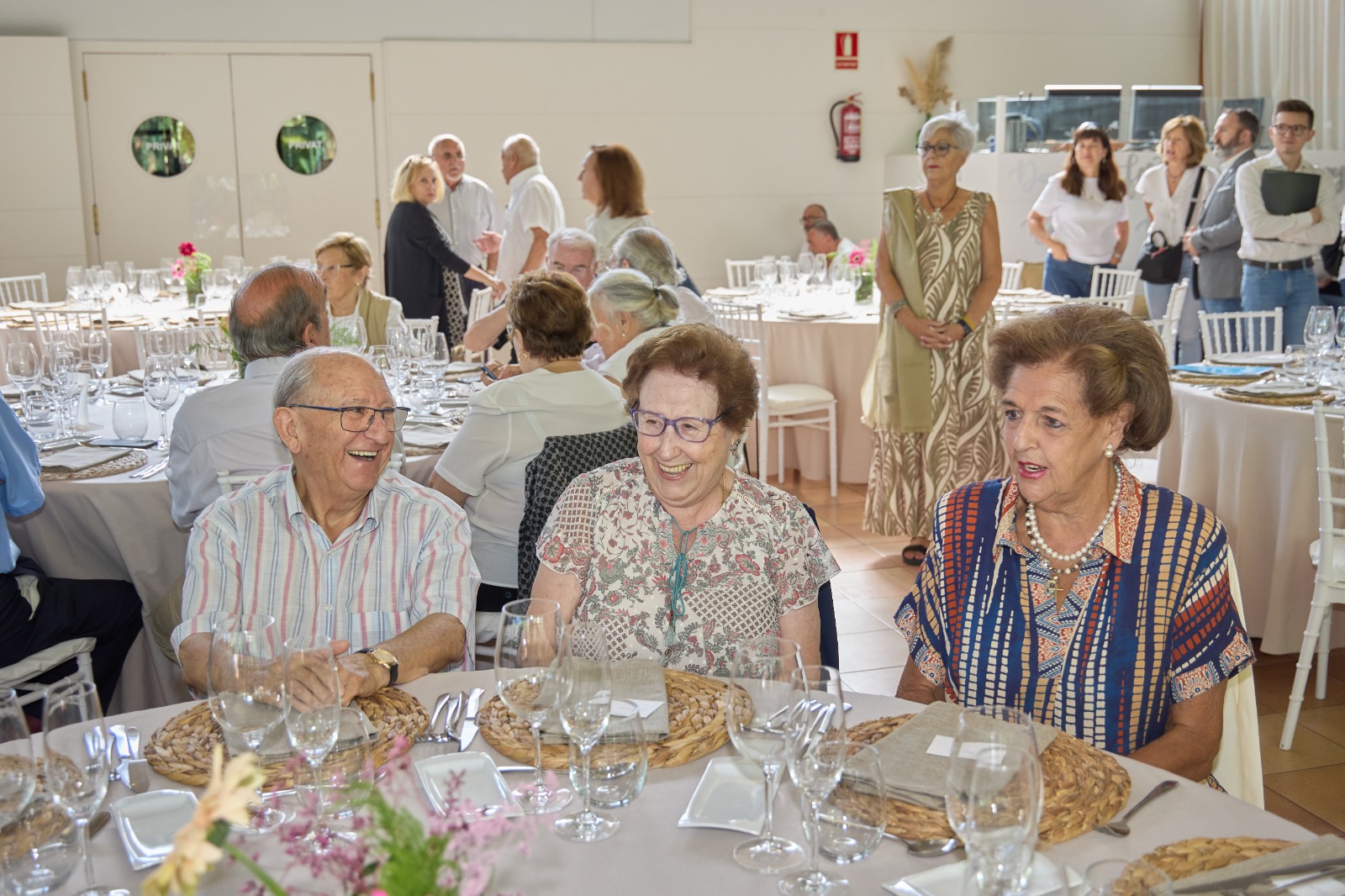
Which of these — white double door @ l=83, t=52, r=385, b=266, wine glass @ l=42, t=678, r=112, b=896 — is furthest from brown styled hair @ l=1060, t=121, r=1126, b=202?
wine glass @ l=42, t=678, r=112, b=896

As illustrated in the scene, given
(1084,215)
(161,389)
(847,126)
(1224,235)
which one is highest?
(847,126)

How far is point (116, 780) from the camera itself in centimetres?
153

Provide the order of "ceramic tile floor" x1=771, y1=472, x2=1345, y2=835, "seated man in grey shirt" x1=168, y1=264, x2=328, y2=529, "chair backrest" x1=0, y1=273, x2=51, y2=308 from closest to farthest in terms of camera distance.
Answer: "seated man in grey shirt" x1=168, y1=264, x2=328, y2=529 → "ceramic tile floor" x1=771, y1=472, x2=1345, y2=835 → "chair backrest" x1=0, y1=273, x2=51, y2=308

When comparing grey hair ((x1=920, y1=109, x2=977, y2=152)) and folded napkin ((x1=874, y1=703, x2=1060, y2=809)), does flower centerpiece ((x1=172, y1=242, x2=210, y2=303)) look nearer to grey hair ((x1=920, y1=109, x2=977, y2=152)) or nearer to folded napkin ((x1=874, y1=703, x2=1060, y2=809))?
grey hair ((x1=920, y1=109, x2=977, y2=152))

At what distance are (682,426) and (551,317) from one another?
4.16 ft

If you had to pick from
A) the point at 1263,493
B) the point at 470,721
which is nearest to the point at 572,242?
the point at 1263,493

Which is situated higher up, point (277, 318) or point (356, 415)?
point (277, 318)

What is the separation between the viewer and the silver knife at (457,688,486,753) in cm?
163

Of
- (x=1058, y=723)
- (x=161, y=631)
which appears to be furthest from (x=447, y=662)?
(x=161, y=631)

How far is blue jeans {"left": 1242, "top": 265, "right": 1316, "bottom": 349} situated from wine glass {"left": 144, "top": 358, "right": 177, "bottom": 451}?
570 centimetres

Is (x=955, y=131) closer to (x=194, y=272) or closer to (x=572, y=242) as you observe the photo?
(x=572, y=242)

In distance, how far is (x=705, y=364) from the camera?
2.16m

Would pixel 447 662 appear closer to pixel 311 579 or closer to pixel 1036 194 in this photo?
pixel 311 579

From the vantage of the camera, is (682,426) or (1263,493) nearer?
(682,426)
